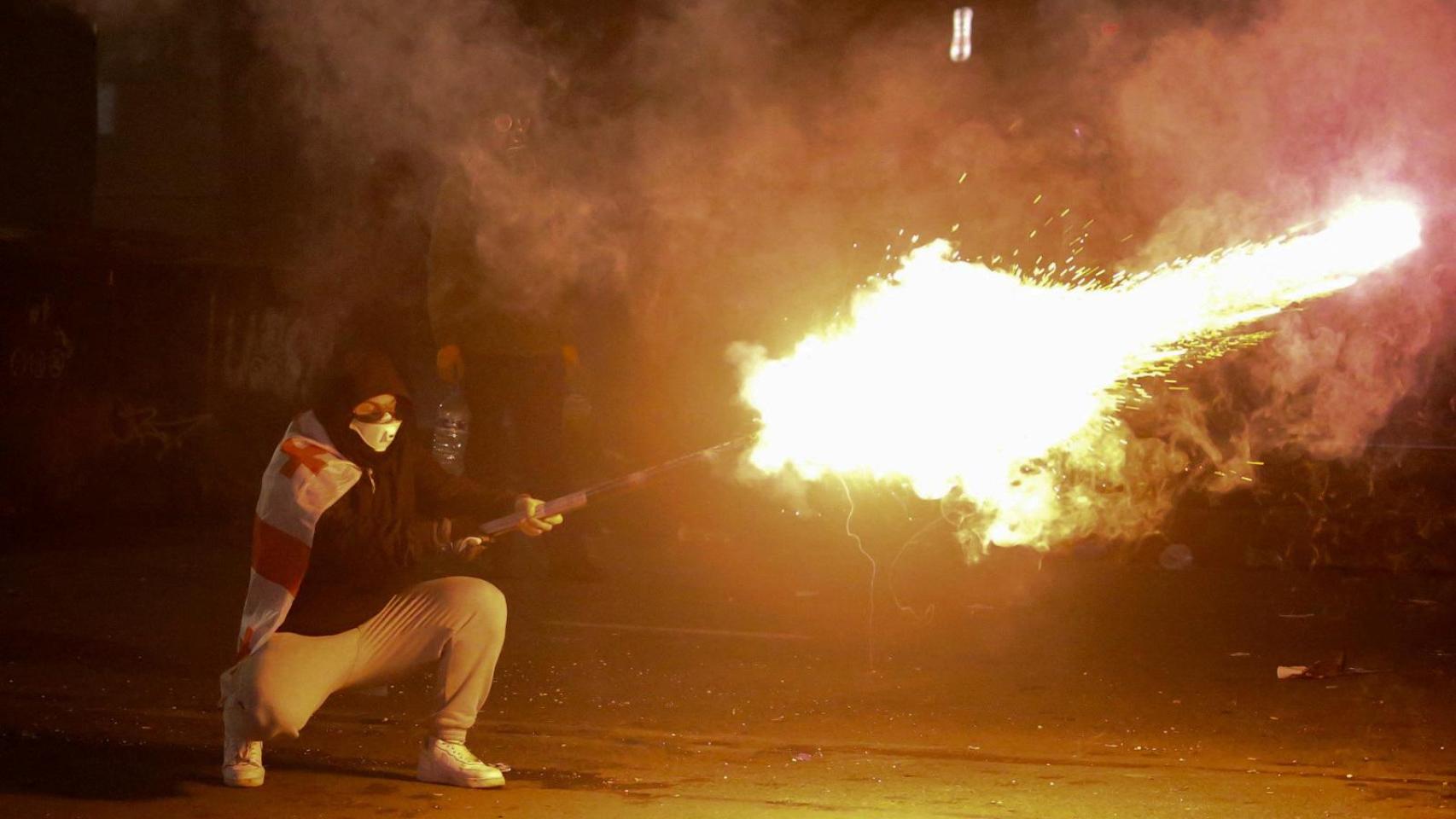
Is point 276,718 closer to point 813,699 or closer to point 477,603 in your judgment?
point 477,603

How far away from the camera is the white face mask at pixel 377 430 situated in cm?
526

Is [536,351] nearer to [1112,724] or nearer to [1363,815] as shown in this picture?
[1112,724]

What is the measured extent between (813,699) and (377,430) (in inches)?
99.7

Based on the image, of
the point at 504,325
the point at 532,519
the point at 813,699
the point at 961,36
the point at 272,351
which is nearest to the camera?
the point at 532,519

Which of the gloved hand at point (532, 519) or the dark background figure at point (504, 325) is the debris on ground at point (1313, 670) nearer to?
the gloved hand at point (532, 519)

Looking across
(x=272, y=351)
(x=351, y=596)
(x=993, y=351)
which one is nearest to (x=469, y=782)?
(x=351, y=596)

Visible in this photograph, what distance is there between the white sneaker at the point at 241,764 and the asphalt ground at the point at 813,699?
6 centimetres

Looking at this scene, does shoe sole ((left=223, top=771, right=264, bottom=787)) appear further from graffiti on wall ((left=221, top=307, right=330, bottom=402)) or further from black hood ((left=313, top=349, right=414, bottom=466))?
graffiti on wall ((left=221, top=307, right=330, bottom=402))

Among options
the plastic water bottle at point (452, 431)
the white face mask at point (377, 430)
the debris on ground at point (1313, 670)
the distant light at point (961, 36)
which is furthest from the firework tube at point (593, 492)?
the distant light at point (961, 36)

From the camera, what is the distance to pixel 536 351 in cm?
1089

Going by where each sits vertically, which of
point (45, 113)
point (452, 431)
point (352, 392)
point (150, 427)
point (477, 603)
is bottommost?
point (477, 603)

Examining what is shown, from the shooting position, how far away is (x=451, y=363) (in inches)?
445

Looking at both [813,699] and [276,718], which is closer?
[276,718]

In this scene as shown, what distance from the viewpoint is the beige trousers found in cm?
505
